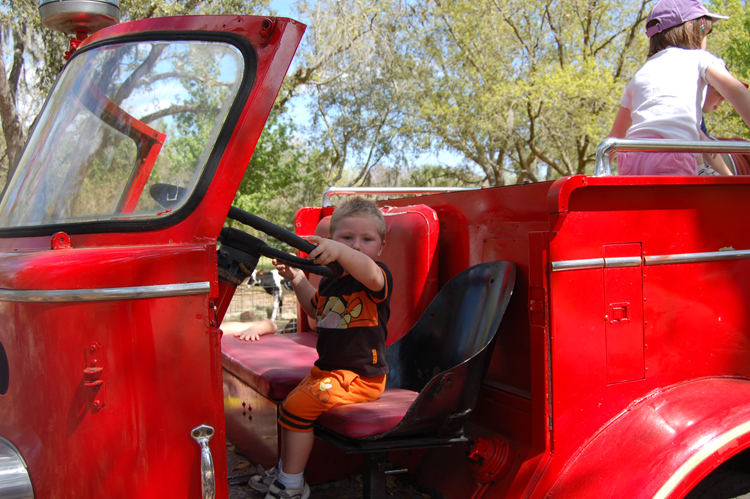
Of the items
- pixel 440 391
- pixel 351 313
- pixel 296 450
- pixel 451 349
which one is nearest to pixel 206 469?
pixel 296 450

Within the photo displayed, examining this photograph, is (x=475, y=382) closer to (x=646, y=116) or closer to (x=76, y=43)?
(x=646, y=116)

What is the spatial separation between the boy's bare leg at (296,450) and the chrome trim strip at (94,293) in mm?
807

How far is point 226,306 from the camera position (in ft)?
6.26

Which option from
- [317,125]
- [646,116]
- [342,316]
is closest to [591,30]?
[317,125]

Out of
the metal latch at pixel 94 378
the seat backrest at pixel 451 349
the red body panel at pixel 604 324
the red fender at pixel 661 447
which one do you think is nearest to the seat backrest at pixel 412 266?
the seat backrest at pixel 451 349

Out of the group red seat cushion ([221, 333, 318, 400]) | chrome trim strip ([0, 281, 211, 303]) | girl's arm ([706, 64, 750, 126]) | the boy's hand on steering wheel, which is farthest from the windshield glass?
girl's arm ([706, 64, 750, 126])

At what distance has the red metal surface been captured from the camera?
148 cm

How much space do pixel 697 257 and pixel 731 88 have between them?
0.79 metres

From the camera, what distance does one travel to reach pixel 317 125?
21797 mm

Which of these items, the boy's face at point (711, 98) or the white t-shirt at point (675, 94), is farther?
the boy's face at point (711, 98)

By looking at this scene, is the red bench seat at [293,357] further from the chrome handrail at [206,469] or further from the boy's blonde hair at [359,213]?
the chrome handrail at [206,469]

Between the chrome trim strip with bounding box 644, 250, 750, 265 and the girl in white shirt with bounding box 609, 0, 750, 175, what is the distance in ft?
1.47

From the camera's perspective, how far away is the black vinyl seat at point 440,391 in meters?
2.03

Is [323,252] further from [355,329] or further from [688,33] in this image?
[688,33]
